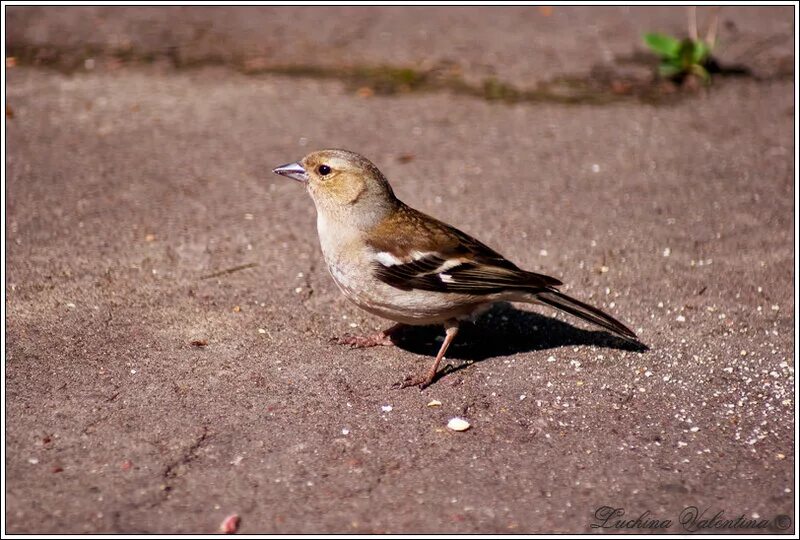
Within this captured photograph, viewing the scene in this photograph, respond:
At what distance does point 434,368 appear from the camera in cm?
507

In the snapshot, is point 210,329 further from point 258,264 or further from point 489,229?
point 489,229

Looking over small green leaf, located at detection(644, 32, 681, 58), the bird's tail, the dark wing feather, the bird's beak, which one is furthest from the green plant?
the bird's beak

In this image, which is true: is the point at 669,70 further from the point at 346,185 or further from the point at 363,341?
the point at 363,341

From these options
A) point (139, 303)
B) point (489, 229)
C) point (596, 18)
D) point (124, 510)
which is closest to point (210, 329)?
point (139, 303)

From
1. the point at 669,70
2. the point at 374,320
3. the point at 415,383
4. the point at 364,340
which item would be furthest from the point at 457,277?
the point at 669,70

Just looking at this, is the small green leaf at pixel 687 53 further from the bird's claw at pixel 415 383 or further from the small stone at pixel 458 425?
the small stone at pixel 458 425

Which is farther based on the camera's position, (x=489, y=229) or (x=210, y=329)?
(x=489, y=229)

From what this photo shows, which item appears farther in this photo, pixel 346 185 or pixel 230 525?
pixel 346 185

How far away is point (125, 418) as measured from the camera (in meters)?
4.59

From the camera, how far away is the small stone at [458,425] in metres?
4.64

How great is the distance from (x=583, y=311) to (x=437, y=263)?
0.87 metres

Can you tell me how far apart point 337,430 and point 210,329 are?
49.7 inches

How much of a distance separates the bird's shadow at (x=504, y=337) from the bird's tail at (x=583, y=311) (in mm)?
270

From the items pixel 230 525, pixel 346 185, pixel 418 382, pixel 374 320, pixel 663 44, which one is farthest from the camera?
pixel 663 44
